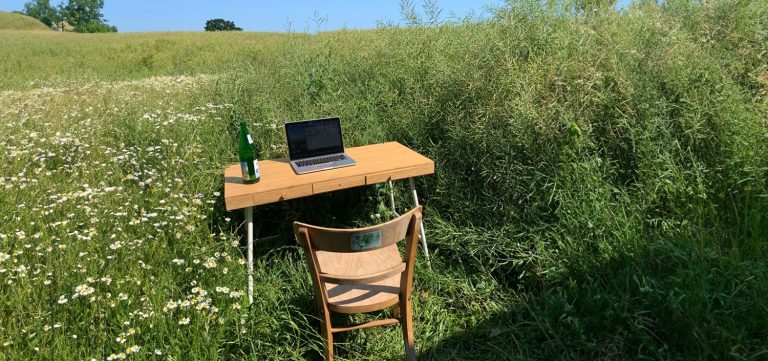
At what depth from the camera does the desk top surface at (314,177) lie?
2777mm

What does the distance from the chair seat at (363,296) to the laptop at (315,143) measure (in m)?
1.02

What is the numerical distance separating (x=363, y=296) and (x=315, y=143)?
1.37m

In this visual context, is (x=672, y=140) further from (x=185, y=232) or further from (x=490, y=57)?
(x=185, y=232)

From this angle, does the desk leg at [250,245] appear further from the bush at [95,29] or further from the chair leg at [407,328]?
the bush at [95,29]

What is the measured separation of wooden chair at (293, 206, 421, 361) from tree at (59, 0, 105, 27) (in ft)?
319

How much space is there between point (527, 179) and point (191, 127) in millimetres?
3537

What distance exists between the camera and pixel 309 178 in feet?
9.80

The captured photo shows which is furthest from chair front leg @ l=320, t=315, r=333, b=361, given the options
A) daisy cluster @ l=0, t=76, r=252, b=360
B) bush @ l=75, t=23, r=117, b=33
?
bush @ l=75, t=23, r=117, b=33

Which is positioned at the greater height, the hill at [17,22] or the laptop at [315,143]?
the hill at [17,22]

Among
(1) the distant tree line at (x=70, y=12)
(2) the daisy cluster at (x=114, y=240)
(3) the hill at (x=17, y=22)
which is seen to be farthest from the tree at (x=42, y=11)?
(2) the daisy cluster at (x=114, y=240)

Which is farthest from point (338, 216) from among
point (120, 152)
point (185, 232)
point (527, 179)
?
point (120, 152)

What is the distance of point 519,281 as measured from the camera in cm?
312

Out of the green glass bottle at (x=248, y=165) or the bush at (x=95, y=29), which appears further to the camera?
the bush at (x=95, y=29)

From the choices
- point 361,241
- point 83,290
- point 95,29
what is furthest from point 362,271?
point 95,29
